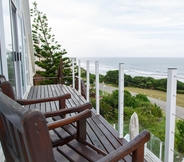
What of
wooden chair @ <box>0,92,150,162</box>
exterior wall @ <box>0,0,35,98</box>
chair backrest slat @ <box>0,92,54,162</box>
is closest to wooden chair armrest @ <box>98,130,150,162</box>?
wooden chair @ <box>0,92,150,162</box>

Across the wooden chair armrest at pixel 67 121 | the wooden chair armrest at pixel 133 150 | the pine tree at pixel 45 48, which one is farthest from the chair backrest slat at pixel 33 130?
the pine tree at pixel 45 48

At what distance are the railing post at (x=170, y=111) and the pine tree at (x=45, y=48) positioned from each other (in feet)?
35.4

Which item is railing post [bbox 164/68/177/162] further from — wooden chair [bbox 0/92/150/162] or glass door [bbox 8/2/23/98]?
glass door [bbox 8/2/23/98]

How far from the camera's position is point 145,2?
12.5 meters

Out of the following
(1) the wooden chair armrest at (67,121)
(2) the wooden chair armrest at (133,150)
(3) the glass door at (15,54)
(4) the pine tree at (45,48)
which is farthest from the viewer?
(4) the pine tree at (45,48)

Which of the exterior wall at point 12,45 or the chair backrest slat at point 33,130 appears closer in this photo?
the chair backrest slat at point 33,130

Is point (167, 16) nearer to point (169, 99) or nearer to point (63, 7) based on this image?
point (63, 7)

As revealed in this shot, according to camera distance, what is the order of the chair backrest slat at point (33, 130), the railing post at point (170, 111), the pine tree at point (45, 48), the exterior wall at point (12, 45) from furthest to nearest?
the pine tree at point (45, 48)
the exterior wall at point (12, 45)
the railing post at point (170, 111)
the chair backrest slat at point (33, 130)

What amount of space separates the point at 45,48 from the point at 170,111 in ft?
37.2

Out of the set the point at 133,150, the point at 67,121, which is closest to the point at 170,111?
the point at 133,150

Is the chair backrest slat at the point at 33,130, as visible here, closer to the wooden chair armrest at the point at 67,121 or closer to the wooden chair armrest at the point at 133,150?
the wooden chair armrest at the point at 133,150

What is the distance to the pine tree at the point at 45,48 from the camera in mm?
11719

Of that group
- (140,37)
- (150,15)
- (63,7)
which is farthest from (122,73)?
(150,15)

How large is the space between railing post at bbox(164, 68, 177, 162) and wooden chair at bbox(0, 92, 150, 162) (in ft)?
1.30
